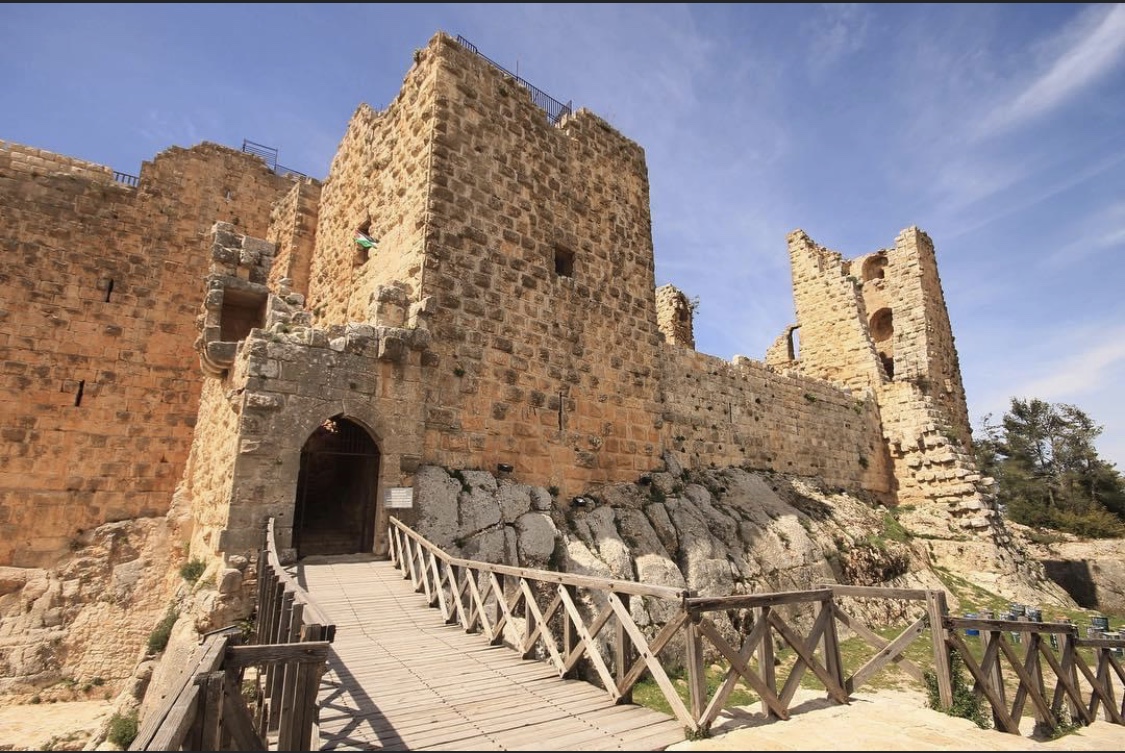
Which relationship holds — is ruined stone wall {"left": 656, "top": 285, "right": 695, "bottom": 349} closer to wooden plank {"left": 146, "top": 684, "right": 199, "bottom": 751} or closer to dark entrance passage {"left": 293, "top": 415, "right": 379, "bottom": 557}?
dark entrance passage {"left": 293, "top": 415, "right": 379, "bottom": 557}

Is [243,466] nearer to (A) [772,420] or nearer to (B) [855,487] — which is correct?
(A) [772,420]

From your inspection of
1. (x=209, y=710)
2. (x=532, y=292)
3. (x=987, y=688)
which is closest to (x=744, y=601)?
(x=987, y=688)

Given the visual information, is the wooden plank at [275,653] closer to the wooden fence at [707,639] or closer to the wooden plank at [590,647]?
the wooden plank at [590,647]

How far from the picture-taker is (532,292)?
36.3 ft

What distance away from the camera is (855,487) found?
17.2 metres

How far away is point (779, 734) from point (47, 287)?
1569 cm

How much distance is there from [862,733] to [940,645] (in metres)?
1.77

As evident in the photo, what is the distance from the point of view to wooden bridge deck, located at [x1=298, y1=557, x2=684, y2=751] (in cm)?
416

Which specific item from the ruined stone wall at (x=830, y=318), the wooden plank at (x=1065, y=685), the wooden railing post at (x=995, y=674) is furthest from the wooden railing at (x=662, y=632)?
the ruined stone wall at (x=830, y=318)

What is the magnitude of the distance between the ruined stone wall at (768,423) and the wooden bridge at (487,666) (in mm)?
6550

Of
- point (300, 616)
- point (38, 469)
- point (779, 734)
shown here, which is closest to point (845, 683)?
point (779, 734)

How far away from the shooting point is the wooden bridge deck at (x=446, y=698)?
13.6ft

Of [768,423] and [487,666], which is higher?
[768,423]

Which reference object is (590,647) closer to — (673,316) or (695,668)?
(695,668)
